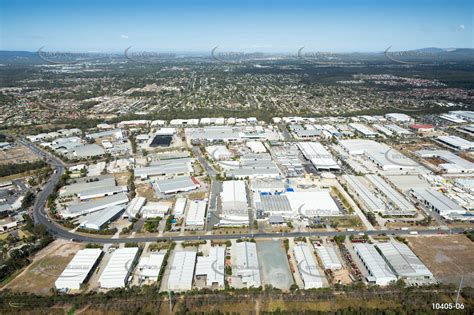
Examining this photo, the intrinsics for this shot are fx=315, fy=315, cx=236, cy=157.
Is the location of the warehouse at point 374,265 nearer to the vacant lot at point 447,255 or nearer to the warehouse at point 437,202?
the vacant lot at point 447,255

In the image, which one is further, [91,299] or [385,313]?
[91,299]

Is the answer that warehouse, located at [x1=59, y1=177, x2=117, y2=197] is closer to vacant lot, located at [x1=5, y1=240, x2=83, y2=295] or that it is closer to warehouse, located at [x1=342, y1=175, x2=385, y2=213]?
vacant lot, located at [x1=5, y1=240, x2=83, y2=295]

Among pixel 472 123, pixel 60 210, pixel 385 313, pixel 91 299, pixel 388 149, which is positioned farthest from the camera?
pixel 472 123

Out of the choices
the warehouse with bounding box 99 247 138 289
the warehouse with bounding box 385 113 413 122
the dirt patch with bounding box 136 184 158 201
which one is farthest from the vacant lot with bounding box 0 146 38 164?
the warehouse with bounding box 385 113 413 122

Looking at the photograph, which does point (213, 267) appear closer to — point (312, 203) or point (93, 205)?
point (312, 203)

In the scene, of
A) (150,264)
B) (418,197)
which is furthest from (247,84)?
(150,264)

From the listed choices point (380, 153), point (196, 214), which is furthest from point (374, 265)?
point (380, 153)

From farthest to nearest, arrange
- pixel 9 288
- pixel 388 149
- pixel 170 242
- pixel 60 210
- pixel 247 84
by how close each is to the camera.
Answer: pixel 247 84
pixel 388 149
pixel 60 210
pixel 170 242
pixel 9 288

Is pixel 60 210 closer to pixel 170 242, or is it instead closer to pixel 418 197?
pixel 170 242
